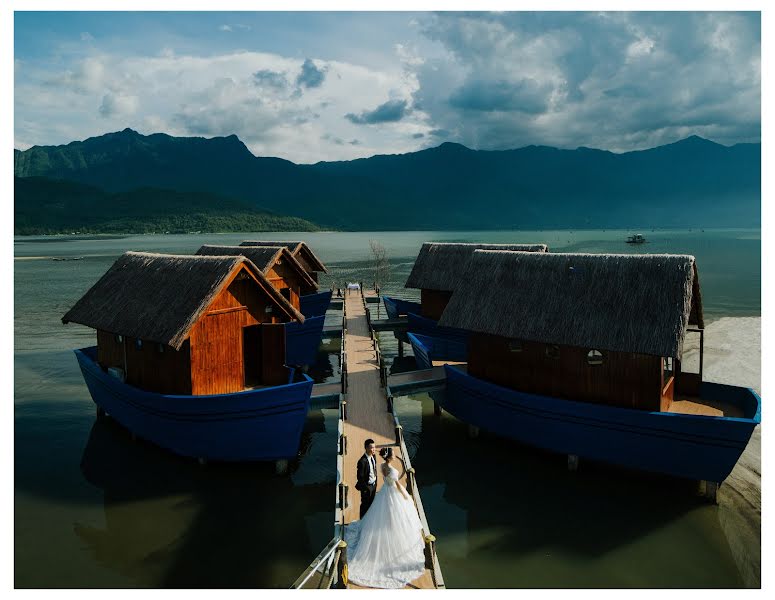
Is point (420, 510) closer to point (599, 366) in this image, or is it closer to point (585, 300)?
point (599, 366)

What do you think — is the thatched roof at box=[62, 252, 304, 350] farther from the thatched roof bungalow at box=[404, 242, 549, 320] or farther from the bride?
the thatched roof bungalow at box=[404, 242, 549, 320]

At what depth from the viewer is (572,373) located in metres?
15.8

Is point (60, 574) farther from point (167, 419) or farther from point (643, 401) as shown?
point (643, 401)

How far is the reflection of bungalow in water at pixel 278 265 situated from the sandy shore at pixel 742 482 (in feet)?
64.8

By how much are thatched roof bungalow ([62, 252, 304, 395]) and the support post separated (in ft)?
30.5

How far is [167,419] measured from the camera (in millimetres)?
15617

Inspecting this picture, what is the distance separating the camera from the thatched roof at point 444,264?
2883cm

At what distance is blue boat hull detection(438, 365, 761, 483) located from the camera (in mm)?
13734

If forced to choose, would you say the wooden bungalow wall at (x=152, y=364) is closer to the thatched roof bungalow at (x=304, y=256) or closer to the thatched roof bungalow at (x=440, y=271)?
the thatched roof bungalow at (x=440, y=271)

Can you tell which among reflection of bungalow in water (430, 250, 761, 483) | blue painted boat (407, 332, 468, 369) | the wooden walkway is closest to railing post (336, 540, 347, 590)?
the wooden walkway

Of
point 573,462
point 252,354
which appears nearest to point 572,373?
point 573,462

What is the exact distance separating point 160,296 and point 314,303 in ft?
60.9

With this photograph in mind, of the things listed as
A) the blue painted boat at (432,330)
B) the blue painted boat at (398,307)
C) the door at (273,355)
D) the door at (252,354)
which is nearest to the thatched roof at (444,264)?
the blue painted boat at (432,330)
